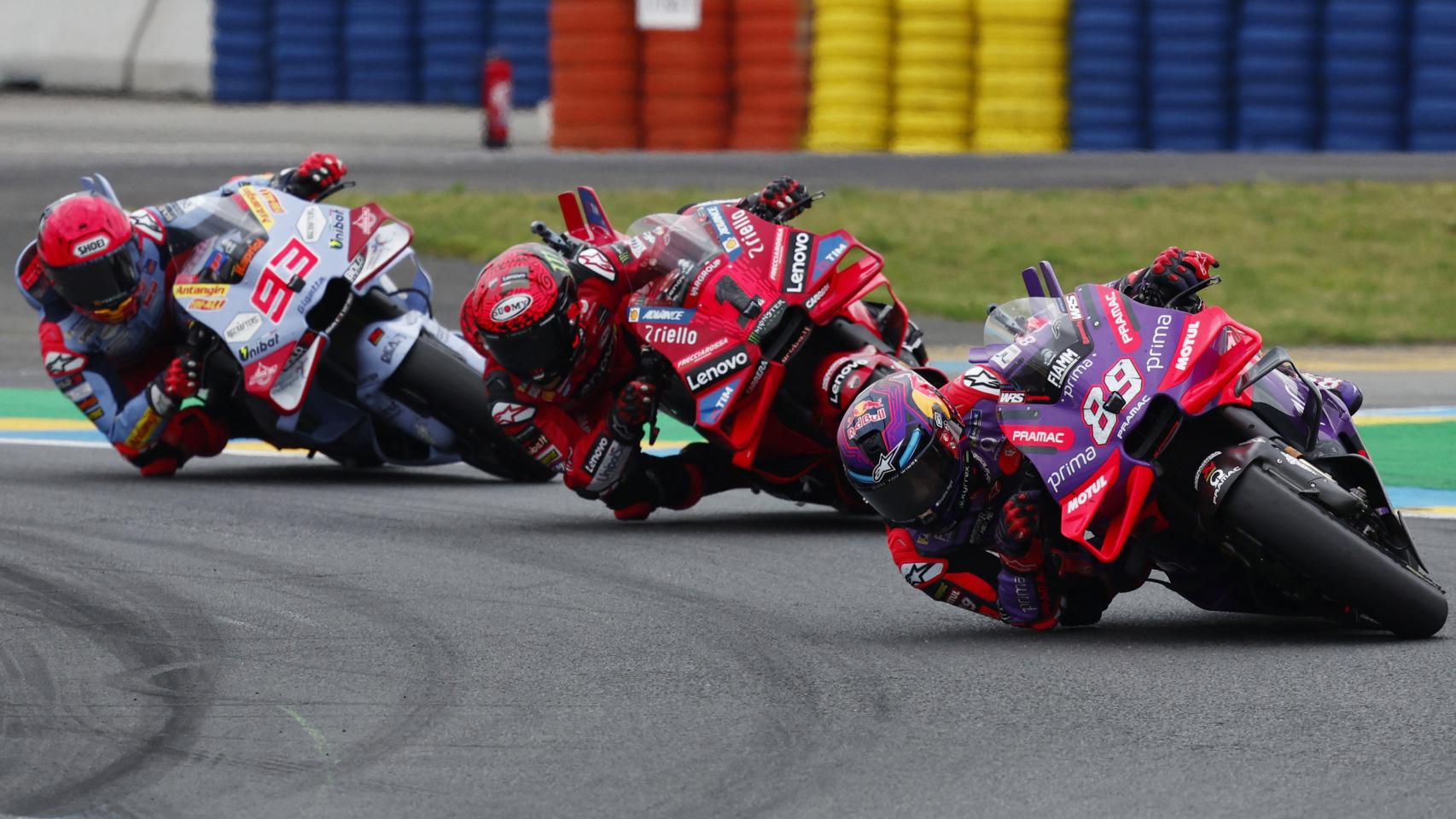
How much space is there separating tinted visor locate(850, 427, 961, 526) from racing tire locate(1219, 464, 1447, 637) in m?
0.92

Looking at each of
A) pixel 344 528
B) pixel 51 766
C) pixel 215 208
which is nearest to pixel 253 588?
pixel 344 528

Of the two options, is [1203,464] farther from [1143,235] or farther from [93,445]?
[1143,235]

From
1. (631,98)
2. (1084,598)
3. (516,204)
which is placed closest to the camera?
(1084,598)

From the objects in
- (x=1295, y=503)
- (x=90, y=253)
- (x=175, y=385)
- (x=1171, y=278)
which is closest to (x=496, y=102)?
(x=175, y=385)

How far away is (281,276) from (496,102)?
62.1 ft

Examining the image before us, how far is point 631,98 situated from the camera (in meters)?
27.4

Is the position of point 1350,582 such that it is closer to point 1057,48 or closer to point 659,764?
point 659,764

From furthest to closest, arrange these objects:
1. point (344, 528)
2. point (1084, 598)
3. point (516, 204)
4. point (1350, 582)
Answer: point (516, 204) → point (344, 528) → point (1084, 598) → point (1350, 582)

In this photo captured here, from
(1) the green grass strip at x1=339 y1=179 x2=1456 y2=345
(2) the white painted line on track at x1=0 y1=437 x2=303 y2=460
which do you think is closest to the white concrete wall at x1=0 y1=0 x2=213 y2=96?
(1) the green grass strip at x1=339 y1=179 x2=1456 y2=345

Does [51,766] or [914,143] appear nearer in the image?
[51,766]

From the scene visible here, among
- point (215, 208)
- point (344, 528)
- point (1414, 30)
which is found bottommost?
point (344, 528)

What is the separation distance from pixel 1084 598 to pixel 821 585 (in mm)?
1311

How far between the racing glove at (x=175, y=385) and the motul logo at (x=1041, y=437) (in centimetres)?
529

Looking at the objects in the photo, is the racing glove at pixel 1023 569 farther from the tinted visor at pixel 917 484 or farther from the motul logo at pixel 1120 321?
the motul logo at pixel 1120 321
